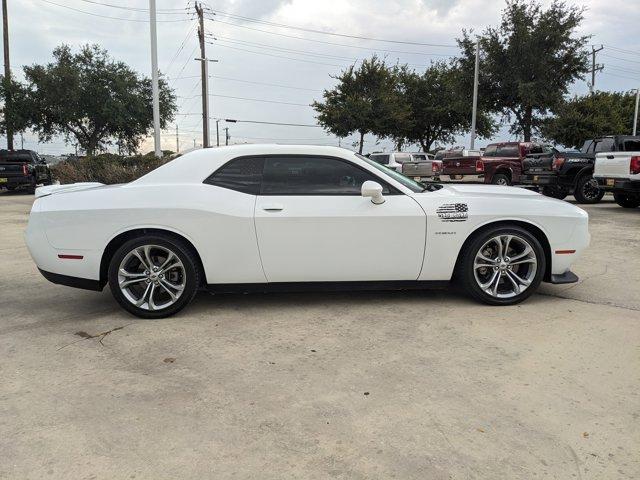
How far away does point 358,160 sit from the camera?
4473mm

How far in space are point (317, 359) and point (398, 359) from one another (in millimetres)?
540

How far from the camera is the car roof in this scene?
4359 mm

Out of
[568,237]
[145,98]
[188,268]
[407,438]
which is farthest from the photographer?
[145,98]

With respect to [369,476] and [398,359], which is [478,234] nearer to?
[398,359]

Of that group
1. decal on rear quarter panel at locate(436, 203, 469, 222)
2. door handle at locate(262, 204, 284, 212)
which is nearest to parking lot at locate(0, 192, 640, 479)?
decal on rear quarter panel at locate(436, 203, 469, 222)

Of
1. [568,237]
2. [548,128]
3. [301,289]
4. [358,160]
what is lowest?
[301,289]

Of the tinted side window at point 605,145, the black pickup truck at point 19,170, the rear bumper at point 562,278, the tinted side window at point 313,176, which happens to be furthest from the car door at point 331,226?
the black pickup truck at point 19,170

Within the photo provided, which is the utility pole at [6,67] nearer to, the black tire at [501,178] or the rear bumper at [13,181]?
the rear bumper at [13,181]

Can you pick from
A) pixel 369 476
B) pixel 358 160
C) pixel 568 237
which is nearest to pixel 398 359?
pixel 369 476

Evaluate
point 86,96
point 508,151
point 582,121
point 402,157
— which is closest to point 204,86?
point 86,96

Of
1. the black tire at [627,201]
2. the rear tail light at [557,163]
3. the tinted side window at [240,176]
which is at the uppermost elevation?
the rear tail light at [557,163]

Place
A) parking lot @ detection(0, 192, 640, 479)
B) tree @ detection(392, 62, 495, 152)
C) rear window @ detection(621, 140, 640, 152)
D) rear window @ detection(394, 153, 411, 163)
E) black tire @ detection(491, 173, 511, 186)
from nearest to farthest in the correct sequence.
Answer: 1. parking lot @ detection(0, 192, 640, 479)
2. rear window @ detection(621, 140, 640, 152)
3. black tire @ detection(491, 173, 511, 186)
4. rear window @ detection(394, 153, 411, 163)
5. tree @ detection(392, 62, 495, 152)

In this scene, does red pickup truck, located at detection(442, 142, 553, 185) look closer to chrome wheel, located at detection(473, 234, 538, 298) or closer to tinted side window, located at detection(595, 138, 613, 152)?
tinted side window, located at detection(595, 138, 613, 152)

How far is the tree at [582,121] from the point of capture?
3400 cm
